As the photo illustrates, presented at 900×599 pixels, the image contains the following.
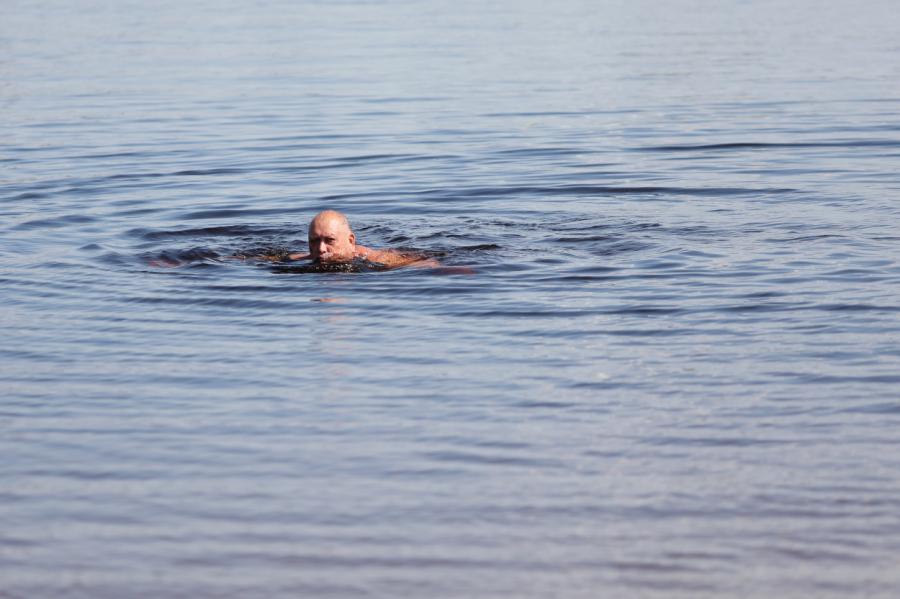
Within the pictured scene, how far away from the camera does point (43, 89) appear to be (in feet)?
82.7

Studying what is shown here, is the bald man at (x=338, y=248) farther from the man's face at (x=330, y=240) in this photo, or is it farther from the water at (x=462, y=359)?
the water at (x=462, y=359)

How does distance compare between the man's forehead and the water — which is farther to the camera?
the man's forehead

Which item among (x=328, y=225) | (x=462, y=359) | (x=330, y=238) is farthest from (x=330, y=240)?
(x=462, y=359)

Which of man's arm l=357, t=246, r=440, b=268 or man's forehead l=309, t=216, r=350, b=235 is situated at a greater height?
man's forehead l=309, t=216, r=350, b=235

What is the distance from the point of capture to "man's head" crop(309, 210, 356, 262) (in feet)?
36.6

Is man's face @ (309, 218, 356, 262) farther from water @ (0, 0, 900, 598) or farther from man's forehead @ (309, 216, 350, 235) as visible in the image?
water @ (0, 0, 900, 598)

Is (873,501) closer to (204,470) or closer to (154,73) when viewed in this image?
(204,470)

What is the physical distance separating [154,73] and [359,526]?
23.0 meters

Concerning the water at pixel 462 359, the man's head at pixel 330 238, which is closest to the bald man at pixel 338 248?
the man's head at pixel 330 238

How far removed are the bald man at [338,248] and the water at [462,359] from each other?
0.77 feet

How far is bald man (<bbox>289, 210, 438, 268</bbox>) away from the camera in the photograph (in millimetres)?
11188

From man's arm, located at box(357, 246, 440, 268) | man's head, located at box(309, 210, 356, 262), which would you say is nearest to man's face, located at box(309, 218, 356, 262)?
man's head, located at box(309, 210, 356, 262)

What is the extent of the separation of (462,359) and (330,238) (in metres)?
3.04

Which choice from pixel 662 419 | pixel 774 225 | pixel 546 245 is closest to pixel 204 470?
pixel 662 419
